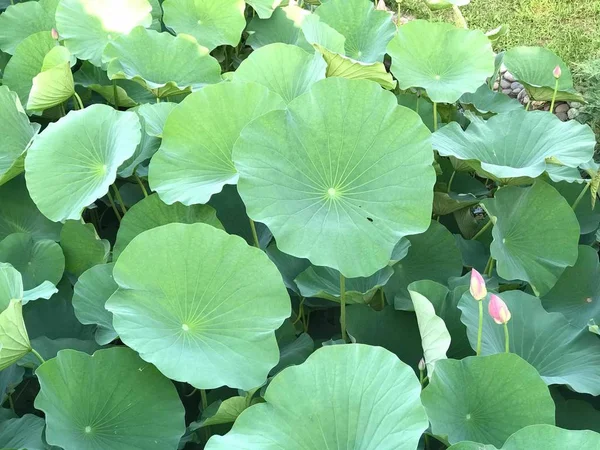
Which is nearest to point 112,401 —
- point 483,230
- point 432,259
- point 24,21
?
point 432,259

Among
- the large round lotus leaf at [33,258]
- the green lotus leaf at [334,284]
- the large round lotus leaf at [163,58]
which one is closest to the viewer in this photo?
the green lotus leaf at [334,284]

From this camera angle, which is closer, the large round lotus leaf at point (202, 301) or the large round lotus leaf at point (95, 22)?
Result: the large round lotus leaf at point (202, 301)

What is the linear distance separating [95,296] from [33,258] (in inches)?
12.0

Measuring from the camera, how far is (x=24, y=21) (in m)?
2.51

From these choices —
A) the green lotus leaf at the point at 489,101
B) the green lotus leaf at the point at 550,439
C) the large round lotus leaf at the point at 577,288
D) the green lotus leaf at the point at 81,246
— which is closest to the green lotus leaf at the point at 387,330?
the large round lotus leaf at the point at 577,288

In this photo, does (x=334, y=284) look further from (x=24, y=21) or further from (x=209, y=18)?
(x=24, y=21)

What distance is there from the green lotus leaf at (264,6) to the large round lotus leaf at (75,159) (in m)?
1.05

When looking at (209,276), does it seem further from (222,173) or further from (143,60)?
(143,60)

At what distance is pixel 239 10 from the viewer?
2.48m

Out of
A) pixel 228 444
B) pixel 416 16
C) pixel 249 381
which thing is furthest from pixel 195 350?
pixel 416 16

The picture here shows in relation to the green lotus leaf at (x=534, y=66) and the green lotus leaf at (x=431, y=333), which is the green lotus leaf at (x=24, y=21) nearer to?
the green lotus leaf at (x=534, y=66)

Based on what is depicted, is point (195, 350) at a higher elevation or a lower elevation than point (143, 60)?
lower

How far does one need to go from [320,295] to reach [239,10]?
1310mm

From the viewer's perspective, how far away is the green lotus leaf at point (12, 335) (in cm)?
123
